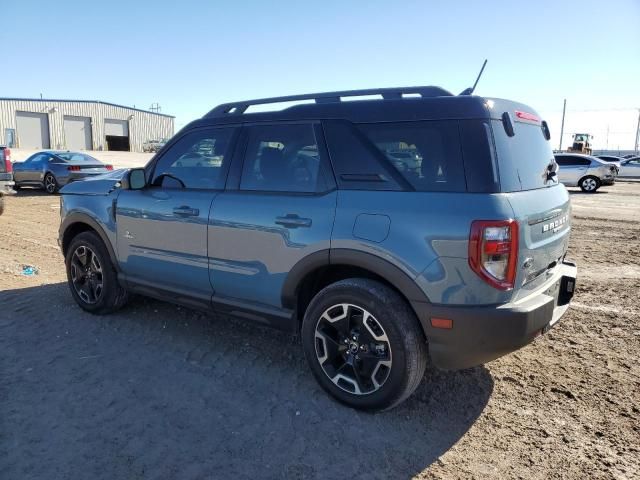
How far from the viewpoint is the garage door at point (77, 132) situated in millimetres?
53219

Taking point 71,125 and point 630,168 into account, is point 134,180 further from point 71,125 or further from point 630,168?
point 71,125

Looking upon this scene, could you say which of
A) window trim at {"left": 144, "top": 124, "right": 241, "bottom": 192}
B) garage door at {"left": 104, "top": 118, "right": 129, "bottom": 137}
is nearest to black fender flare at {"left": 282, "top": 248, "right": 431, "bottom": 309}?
window trim at {"left": 144, "top": 124, "right": 241, "bottom": 192}

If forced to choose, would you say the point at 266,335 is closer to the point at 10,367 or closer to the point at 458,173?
the point at 10,367

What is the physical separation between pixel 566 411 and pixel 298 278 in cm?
193

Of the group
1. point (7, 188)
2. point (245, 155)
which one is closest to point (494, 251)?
point (245, 155)

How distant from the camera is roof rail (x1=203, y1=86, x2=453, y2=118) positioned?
3037mm

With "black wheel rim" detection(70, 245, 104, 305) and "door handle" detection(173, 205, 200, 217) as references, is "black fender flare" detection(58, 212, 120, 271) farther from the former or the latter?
"door handle" detection(173, 205, 200, 217)

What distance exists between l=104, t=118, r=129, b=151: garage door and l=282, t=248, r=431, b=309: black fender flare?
5796cm

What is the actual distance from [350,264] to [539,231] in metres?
1.14

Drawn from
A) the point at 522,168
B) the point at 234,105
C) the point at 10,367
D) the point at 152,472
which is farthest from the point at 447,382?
the point at 10,367

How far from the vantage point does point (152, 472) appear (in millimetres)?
2514

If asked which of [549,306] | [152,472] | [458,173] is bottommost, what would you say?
[152,472]

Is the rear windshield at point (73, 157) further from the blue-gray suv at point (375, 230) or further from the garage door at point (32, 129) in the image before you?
the garage door at point (32, 129)

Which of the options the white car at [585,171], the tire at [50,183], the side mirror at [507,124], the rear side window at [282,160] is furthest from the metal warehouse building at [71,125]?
the side mirror at [507,124]
